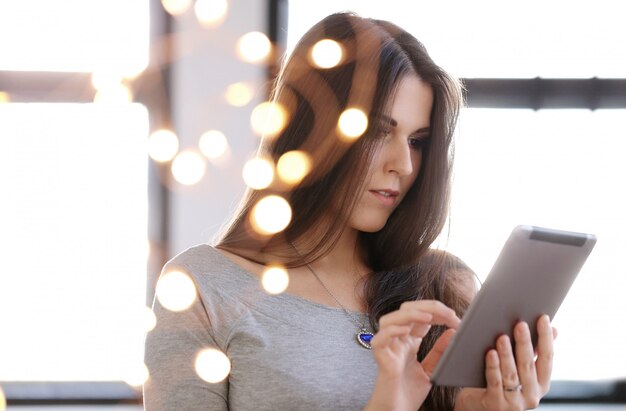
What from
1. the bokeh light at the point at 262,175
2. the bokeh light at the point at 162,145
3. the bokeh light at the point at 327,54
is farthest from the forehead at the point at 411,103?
the bokeh light at the point at 162,145

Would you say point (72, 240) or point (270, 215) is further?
point (72, 240)

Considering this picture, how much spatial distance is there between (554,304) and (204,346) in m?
0.49

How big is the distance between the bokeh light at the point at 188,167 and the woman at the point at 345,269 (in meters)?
0.72

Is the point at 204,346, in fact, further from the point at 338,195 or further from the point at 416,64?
the point at 416,64

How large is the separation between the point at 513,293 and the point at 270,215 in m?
0.45

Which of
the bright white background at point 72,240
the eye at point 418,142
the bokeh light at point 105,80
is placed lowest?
the bright white background at point 72,240

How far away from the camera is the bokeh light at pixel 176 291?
3.76ft

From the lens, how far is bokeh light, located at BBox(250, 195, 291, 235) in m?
1.25

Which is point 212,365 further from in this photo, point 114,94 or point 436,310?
point 114,94

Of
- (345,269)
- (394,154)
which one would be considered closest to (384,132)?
(394,154)

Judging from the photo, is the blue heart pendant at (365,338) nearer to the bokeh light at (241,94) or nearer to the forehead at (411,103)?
the forehead at (411,103)

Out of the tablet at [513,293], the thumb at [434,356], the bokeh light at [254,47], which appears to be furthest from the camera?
the bokeh light at [254,47]

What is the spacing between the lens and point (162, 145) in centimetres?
200

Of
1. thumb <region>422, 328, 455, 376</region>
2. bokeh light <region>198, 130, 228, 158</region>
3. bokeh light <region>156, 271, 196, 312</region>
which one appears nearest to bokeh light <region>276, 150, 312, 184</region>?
bokeh light <region>156, 271, 196, 312</region>
